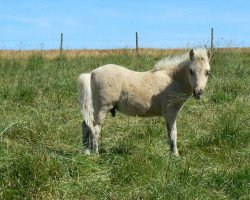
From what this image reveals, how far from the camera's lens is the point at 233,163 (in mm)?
5562

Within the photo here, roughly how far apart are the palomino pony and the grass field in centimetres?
33

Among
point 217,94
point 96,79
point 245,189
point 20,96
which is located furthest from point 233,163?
point 20,96

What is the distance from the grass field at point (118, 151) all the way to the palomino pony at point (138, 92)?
33cm

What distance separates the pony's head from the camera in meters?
6.04

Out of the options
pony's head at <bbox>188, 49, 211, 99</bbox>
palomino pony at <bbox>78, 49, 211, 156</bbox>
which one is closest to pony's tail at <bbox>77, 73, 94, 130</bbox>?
palomino pony at <bbox>78, 49, 211, 156</bbox>

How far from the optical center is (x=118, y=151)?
19.0 ft

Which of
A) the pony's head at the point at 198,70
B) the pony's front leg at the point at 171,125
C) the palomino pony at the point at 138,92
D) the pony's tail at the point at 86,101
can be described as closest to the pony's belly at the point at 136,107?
the palomino pony at the point at 138,92

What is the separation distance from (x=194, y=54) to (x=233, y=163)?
1667 mm

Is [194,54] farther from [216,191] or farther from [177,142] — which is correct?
[216,191]

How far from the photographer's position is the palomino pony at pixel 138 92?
6.18m

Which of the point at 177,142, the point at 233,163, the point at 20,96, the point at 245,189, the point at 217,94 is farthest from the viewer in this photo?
the point at 217,94

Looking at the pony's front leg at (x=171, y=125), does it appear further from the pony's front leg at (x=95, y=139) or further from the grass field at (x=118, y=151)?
the pony's front leg at (x=95, y=139)

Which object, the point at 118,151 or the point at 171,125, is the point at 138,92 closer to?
the point at 171,125

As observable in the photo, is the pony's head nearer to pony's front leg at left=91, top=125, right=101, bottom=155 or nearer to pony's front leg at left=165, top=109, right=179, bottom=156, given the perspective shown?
pony's front leg at left=165, top=109, right=179, bottom=156
